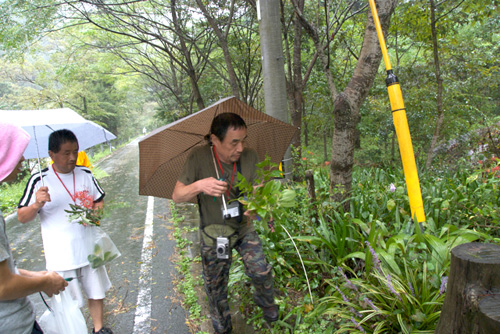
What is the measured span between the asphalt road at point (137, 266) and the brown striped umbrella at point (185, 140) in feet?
2.13

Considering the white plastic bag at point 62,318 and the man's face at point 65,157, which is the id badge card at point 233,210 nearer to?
the white plastic bag at point 62,318

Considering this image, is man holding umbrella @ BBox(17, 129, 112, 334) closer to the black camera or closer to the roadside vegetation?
the black camera

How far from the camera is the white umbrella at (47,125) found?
2.49 meters

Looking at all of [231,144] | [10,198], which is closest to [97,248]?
[231,144]

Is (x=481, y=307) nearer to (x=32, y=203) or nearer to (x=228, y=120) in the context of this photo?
(x=228, y=120)

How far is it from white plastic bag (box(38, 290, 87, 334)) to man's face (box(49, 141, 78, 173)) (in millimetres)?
1034

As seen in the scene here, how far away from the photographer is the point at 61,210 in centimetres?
269

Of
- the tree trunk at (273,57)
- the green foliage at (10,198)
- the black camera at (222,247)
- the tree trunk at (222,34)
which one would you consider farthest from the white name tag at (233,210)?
the green foliage at (10,198)

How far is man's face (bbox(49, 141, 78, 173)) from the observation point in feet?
8.61

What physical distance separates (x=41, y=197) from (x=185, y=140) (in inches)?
48.1

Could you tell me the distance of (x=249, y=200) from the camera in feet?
7.18

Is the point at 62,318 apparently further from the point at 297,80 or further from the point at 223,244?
the point at 297,80

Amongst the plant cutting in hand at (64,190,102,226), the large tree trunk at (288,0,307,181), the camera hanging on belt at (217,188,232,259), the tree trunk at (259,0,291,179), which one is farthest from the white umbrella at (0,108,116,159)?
the large tree trunk at (288,0,307,181)

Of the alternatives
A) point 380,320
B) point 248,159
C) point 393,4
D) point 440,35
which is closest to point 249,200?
point 248,159
